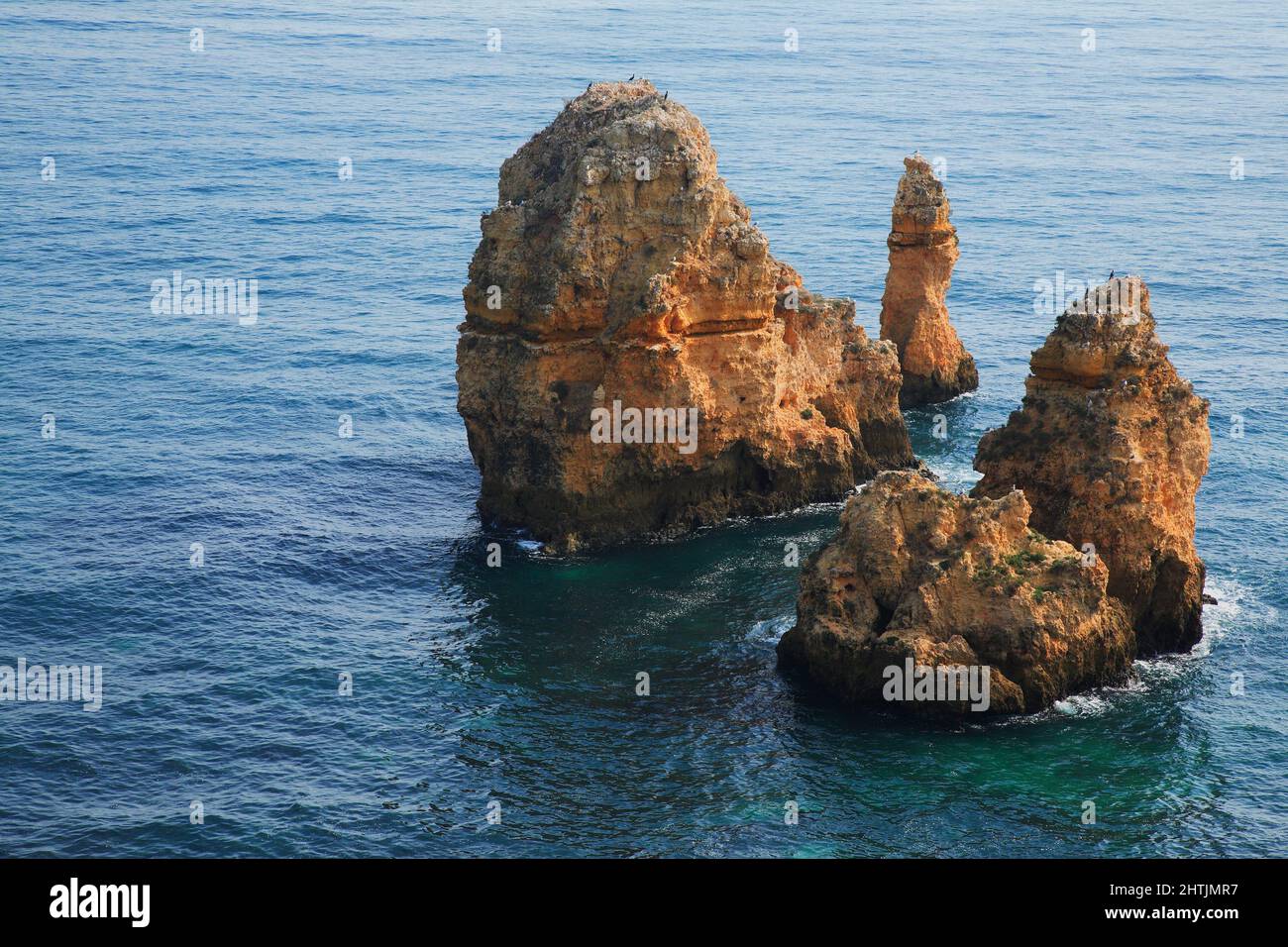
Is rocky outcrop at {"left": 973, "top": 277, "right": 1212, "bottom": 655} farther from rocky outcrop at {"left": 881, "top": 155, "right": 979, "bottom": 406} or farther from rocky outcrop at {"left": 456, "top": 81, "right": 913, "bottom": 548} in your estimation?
rocky outcrop at {"left": 881, "top": 155, "right": 979, "bottom": 406}

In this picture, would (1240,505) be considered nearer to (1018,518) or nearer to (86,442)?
(1018,518)

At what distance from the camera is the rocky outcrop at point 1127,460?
6525 centimetres

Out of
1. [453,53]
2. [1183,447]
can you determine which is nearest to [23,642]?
[1183,447]

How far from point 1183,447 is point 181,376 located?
194 feet

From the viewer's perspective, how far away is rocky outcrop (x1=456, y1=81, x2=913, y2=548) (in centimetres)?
7469

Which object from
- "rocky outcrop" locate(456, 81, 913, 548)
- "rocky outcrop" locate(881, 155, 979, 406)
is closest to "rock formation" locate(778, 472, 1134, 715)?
"rocky outcrop" locate(456, 81, 913, 548)

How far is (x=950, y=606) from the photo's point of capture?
200ft

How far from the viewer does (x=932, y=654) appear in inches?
2359

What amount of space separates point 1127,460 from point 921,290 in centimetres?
2937

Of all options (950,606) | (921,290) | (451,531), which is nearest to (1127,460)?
(950,606)

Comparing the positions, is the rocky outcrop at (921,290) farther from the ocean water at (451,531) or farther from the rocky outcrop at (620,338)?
the rocky outcrop at (620,338)

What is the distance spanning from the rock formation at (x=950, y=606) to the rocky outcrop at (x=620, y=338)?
562 inches

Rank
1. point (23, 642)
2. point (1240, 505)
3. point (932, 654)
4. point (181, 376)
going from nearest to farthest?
point (932, 654) → point (23, 642) → point (1240, 505) → point (181, 376)

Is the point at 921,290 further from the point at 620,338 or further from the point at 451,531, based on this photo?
the point at 451,531
